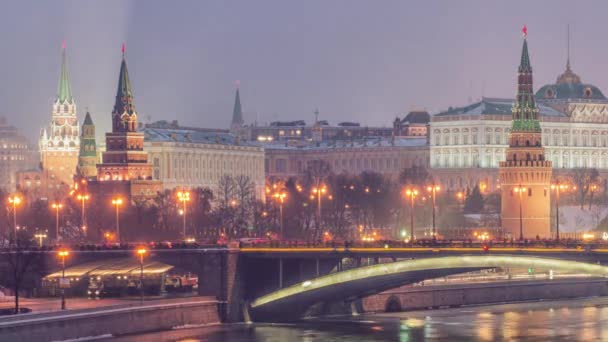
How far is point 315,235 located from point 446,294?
45588 millimetres

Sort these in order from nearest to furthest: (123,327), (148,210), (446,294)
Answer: (123,327) → (446,294) → (148,210)

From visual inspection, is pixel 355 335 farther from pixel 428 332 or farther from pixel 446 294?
pixel 446 294

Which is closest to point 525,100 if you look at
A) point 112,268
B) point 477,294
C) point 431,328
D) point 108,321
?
point 477,294

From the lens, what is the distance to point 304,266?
124 meters

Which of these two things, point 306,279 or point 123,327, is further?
point 306,279

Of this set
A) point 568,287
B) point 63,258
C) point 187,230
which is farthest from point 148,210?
point 63,258

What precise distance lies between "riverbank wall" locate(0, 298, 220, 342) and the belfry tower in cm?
7155

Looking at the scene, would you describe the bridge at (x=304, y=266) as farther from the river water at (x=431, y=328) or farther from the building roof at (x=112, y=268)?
the river water at (x=431, y=328)

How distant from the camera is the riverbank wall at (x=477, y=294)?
13475 cm

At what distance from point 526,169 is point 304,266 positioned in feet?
235

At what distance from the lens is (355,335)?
382ft

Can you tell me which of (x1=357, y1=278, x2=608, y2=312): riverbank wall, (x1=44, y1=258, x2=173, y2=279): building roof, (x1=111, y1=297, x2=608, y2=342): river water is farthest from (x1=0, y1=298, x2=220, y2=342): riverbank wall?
(x1=357, y1=278, x2=608, y2=312): riverbank wall

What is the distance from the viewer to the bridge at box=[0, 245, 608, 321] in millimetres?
116188

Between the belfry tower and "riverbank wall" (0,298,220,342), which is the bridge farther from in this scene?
the belfry tower
